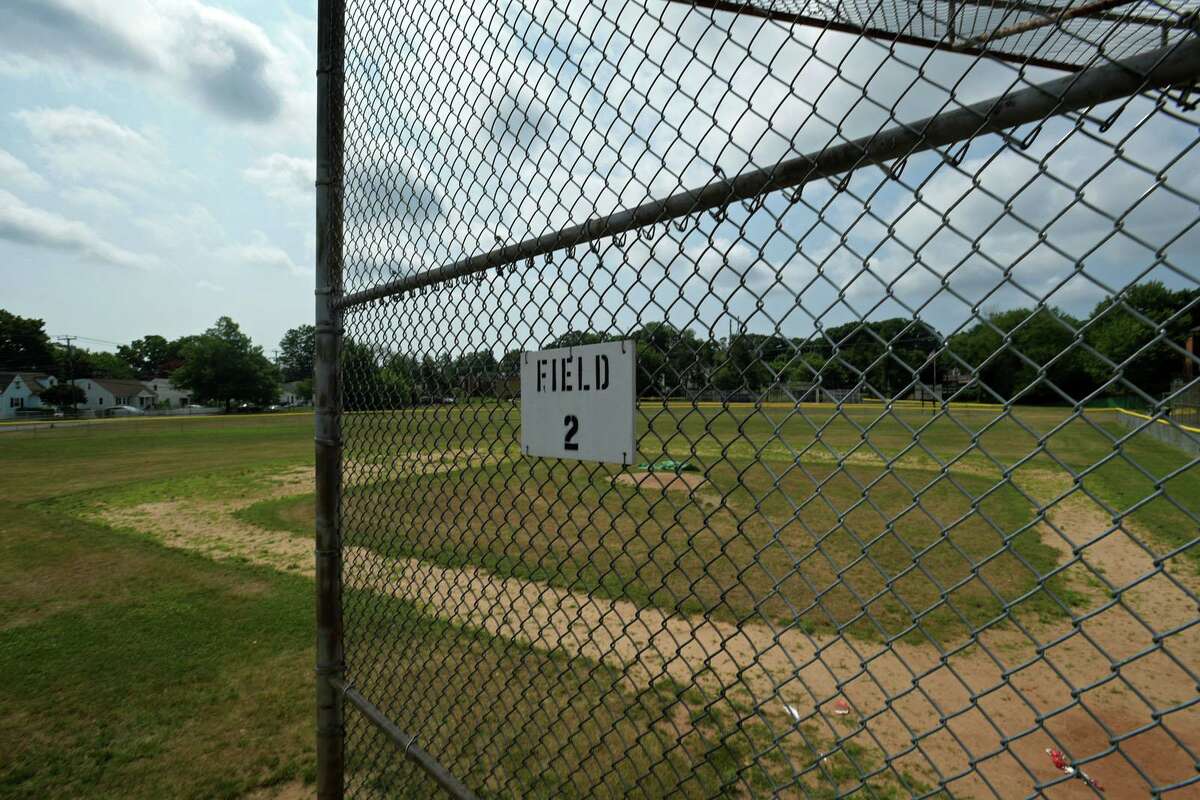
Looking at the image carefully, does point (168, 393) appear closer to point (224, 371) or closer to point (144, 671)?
point (224, 371)

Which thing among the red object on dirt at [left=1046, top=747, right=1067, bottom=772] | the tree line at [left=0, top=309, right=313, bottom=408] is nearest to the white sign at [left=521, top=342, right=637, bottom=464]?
the red object on dirt at [left=1046, top=747, right=1067, bottom=772]

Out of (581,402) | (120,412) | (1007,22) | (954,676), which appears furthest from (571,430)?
(120,412)

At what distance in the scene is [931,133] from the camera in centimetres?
113

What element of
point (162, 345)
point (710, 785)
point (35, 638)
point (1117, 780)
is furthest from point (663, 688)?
point (162, 345)

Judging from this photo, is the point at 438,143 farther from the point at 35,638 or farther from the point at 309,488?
the point at 309,488

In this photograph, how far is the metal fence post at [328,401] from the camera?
2.58 m

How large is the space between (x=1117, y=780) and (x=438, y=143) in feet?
14.8

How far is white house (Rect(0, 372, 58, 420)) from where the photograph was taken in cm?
6291

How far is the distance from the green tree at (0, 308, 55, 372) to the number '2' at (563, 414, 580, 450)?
9856cm

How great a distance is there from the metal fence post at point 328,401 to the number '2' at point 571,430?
135 cm

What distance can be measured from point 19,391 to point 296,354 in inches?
1545

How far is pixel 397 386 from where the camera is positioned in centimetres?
296

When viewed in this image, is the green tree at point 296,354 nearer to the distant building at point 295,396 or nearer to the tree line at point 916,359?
the distant building at point 295,396

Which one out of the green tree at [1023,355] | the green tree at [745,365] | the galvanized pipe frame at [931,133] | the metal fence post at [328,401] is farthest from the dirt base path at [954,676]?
the galvanized pipe frame at [931,133]
